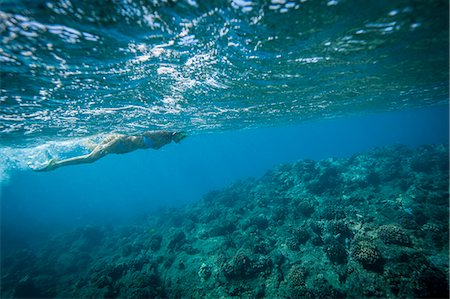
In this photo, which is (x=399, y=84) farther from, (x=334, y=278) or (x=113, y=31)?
(x=113, y=31)

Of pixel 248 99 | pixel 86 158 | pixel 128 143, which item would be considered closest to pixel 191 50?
pixel 128 143

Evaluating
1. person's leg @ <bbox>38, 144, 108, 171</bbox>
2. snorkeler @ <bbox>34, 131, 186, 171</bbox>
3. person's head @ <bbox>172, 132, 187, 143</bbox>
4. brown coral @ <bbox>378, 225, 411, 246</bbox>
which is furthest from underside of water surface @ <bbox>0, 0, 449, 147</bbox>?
brown coral @ <bbox>378, 225, 411, 246</bbox>

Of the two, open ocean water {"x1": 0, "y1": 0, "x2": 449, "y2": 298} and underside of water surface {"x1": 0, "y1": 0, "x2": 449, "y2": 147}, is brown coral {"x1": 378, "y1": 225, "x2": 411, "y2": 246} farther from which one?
underside of water surface {"x1": 0, "y1": 0, "x2": 449, "y2": 147}

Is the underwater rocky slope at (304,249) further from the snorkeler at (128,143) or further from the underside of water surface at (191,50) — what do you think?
the underside of water surface at (191,50)

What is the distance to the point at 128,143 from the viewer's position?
10391mm

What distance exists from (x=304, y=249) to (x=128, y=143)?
10844mm

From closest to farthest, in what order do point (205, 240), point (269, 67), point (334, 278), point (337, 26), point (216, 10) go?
1. point (216, 10)
2. point (337, 26)
3. point (334, 278)
4. point (269, 67)
5. point (205, 240)

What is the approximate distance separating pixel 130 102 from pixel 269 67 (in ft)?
30.7

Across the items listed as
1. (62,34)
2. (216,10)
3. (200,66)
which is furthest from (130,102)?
(216,10)

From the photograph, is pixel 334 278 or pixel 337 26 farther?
pixel 334 278

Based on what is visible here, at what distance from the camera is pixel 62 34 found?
680 cm

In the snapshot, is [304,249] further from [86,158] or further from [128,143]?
[86,158]

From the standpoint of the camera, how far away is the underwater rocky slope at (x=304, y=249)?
9.05 metres

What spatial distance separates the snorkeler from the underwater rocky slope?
718 cm
